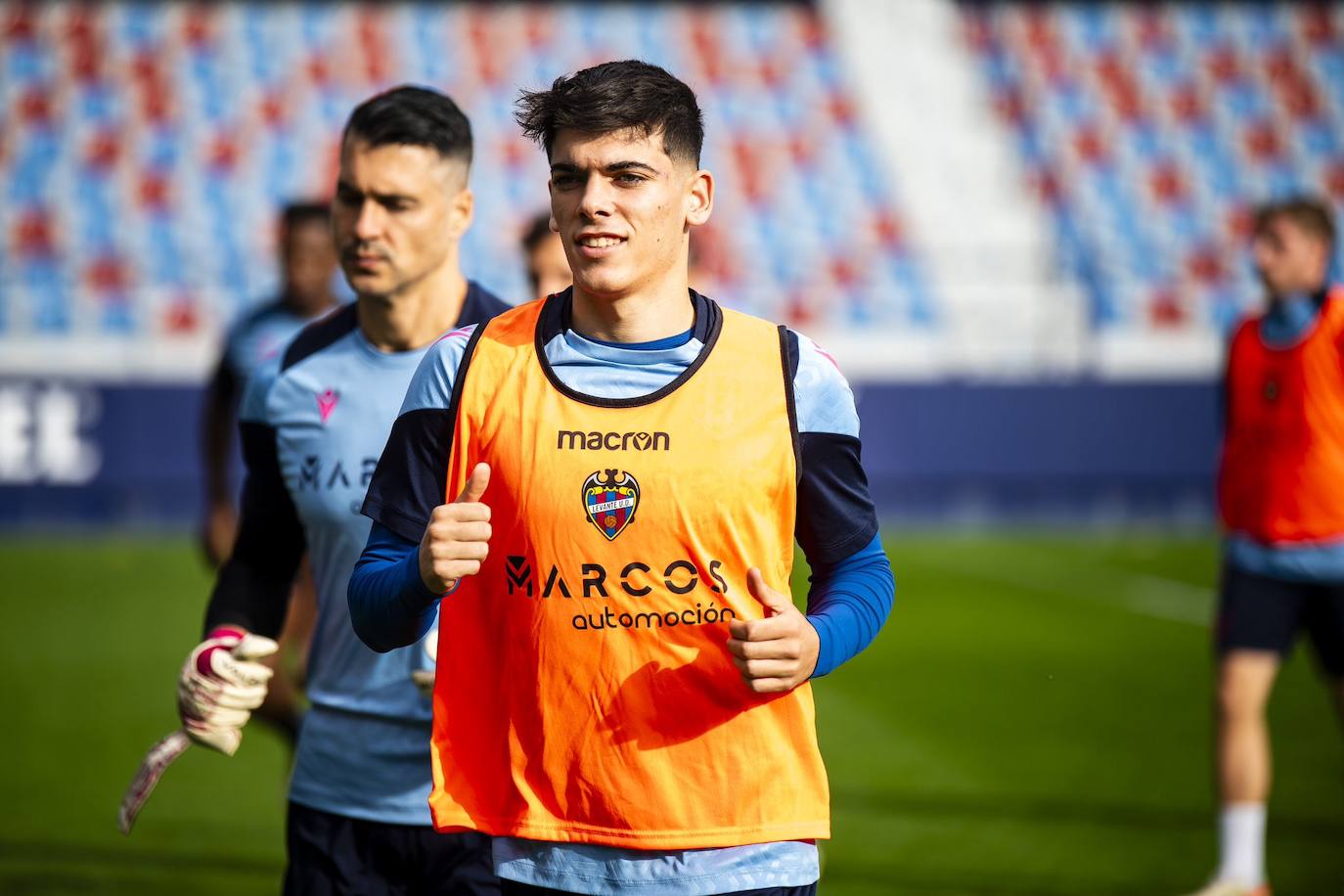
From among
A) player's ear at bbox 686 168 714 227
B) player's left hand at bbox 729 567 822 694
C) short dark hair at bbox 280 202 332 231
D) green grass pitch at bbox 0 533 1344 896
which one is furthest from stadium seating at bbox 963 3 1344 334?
player's left hand at bbox 729 567 822 694

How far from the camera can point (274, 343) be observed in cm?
713

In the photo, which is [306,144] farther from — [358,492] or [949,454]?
[358,492]

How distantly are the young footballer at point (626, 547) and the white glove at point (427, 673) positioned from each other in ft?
2.25

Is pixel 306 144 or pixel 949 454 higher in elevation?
pixel 306 144

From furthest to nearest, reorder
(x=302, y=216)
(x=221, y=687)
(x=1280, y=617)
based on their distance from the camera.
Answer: (x=302, y=216), (x=1280, y=617), (x=221, y=687)

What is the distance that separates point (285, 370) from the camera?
380cm

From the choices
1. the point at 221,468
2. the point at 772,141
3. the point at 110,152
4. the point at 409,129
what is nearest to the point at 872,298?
the point at 772,141

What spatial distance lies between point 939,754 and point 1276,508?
9.79 ft

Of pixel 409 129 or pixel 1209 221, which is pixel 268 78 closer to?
pixel 1209 221

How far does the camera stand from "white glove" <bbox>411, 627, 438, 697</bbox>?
346 centimetres

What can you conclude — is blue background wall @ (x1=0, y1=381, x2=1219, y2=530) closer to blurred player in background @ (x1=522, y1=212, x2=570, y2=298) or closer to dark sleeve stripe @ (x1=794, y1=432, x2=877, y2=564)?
blurred player in background @ (x1=522, y1=212, x2=570, y2=298)

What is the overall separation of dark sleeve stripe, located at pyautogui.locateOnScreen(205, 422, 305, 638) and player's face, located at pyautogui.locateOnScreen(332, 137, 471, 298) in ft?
1.51

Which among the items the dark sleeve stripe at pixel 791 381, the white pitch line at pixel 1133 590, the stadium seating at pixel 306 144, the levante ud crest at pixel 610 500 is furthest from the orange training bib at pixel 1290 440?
the stadium seating at pixel 306 144

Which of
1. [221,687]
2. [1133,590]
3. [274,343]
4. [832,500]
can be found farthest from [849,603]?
[1133,590]
